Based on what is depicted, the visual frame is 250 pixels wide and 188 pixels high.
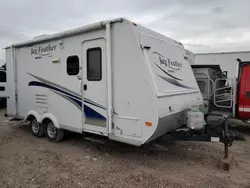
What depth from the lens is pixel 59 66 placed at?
208 inches

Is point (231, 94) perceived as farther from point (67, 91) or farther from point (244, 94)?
point (67, 91)

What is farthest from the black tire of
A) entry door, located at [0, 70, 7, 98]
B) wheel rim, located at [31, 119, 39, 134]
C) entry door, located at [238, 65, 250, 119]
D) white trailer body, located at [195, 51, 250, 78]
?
white trailer body, located at [195, 51, 250, 78]

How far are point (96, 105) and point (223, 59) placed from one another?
1131 centimetres

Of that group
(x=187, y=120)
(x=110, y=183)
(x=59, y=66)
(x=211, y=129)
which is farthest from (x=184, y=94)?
(x=59, y=66)

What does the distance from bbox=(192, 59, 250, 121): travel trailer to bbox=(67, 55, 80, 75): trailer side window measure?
3719 millimetres

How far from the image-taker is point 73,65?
499cm

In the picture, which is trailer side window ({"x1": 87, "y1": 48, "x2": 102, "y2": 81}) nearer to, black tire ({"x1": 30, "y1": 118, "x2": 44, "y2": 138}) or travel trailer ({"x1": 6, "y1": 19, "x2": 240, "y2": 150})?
travel trailer ({"x1": 6, "y1": 19, "x2": 240, "y2": 150})

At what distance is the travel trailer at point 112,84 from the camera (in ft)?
12.8

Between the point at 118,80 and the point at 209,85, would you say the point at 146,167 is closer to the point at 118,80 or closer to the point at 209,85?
the point at 118,80

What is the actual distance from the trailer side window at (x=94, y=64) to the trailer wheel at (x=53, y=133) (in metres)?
1.83

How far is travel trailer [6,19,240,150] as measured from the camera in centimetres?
392

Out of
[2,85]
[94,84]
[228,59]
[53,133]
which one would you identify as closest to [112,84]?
[94,84]

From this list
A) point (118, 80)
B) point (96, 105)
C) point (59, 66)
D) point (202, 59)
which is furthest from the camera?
point (202, 59)

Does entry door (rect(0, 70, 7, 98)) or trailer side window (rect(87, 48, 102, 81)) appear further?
entry door (rect(0, 70, 7, 98))
